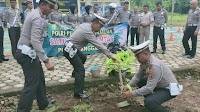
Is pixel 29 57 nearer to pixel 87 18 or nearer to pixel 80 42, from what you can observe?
pixel 80 42

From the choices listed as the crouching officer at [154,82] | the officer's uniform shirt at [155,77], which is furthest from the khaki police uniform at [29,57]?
the officer's uniform shirt at [155,77]

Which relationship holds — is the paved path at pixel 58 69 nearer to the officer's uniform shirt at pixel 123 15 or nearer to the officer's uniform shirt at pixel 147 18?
the officer's uniform shirt at pixel 147 18

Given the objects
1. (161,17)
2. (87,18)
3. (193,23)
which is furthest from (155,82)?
(87,18)

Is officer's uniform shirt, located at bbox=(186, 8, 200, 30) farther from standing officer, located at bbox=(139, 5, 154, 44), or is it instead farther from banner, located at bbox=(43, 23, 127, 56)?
banner, located at bbox=(43, 23, 127, 56)

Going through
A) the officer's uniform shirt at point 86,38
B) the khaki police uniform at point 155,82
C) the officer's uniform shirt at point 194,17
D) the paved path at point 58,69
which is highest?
the officer's uniform shirt at point 194,17

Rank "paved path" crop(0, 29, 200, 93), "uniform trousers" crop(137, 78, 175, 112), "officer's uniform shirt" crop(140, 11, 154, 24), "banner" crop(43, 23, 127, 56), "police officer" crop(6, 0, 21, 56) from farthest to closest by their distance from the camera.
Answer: "officer's uniform shirt" crop(140, 11, 154, 24) → "banner" crop(43, 23, 127, 56) → "police officer" crop(6, 0, 21, 56) → "paved path" crop(0, 29, 200, 93) → "uniform trousers" crop(137, 78, 175, 112)

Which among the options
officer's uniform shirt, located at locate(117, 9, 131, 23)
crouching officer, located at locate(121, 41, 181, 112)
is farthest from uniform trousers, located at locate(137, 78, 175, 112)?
officer's uniform shirt, located at locate(117, 9, 131, 23)

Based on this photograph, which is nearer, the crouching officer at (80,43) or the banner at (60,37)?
the crouching officer at (80,43)

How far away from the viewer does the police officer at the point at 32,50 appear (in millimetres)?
2729

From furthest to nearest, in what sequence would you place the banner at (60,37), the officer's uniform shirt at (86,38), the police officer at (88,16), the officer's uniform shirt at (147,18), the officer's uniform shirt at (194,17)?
the police officer at (88,16) → the officer's uniform shirt at (147,18) → the banner at (60,37) → the officer's uniform shirt at (194,17) → the officer's uniform shirt at (86,38)

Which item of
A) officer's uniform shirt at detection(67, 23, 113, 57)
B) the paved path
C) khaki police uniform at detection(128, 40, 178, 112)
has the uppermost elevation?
officer's uniform shirt at detection(67, 23, 113, 57)

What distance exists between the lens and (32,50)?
9.36 ft

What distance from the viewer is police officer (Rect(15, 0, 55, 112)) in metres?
2.73

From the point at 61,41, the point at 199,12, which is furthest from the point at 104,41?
the point at 199,12
